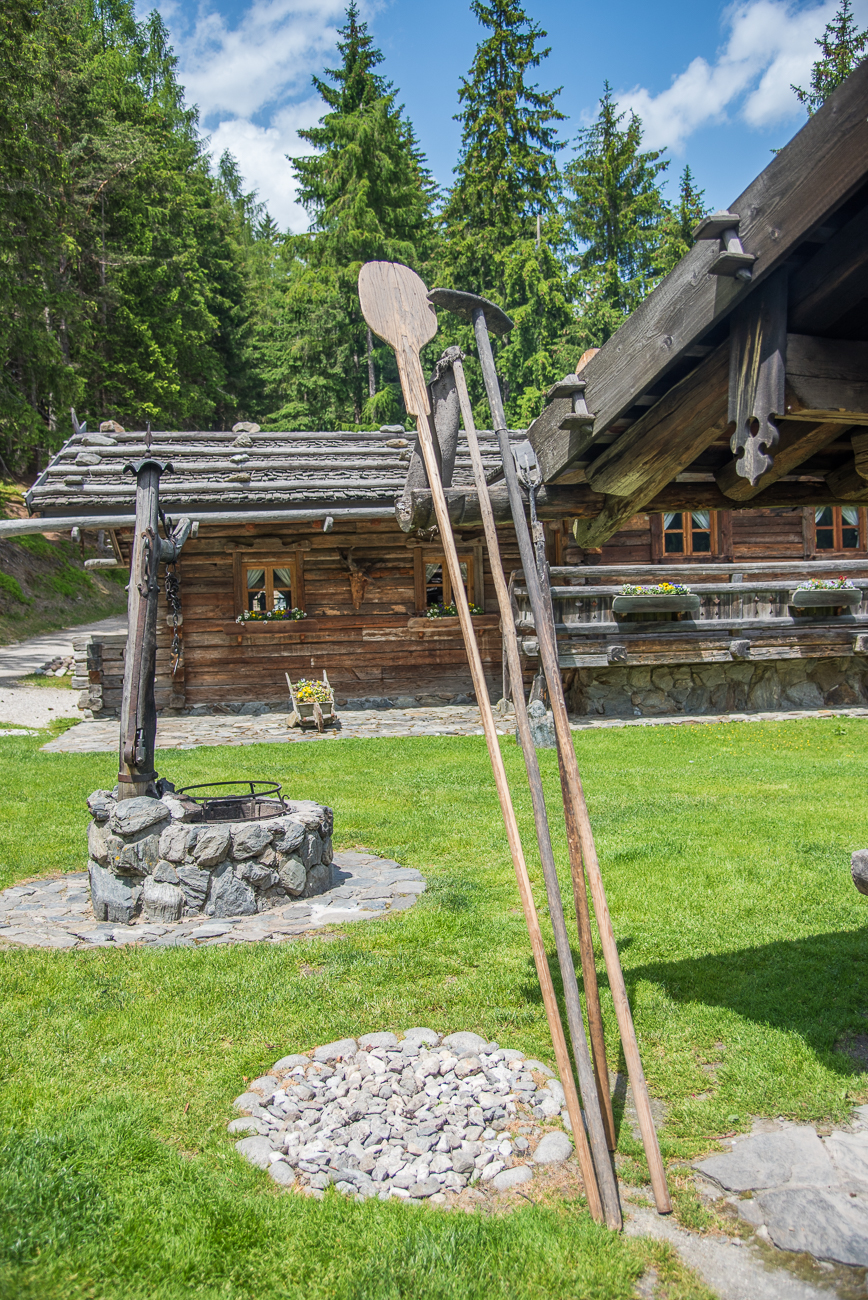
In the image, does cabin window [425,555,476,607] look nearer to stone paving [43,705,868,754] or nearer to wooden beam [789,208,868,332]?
stone paving [43,705,868,754]

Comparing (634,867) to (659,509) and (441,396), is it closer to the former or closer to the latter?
(659,509)

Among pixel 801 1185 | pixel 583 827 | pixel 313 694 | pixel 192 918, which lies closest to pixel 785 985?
pixel 801 1185

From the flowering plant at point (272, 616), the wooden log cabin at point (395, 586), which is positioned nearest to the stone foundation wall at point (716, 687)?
the wooden log cabin at point (395, 586)

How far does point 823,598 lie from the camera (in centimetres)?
1302

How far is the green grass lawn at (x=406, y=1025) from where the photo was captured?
2.45 meters

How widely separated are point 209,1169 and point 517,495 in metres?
2.54

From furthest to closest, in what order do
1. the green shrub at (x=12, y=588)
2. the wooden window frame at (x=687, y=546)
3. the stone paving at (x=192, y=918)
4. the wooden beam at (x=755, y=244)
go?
the green shrub at (x=12, y=588)
the wooden window frame at (x=687, y=546)
the stone paving at (x=192, y=918)
the wooden beam at (x=755, y=244)

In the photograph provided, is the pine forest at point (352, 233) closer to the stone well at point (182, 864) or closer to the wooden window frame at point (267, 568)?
the wooden window frame at point (267, 568)

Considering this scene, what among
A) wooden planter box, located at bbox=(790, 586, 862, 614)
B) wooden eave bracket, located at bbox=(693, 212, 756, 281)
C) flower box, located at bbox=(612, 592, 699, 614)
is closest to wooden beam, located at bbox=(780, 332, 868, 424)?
wooden eave bracket, located at bbox=(693, 212, 756, 281)

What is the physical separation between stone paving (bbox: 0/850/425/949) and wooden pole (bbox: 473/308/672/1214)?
2769 mm

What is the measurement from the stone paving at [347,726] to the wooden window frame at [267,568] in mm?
2033

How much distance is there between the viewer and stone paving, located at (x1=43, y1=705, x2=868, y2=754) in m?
11.7

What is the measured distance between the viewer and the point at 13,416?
18906 millimetres

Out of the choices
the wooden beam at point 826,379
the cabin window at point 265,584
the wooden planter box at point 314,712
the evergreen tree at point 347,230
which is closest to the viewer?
the wooden beam at point 826,379
